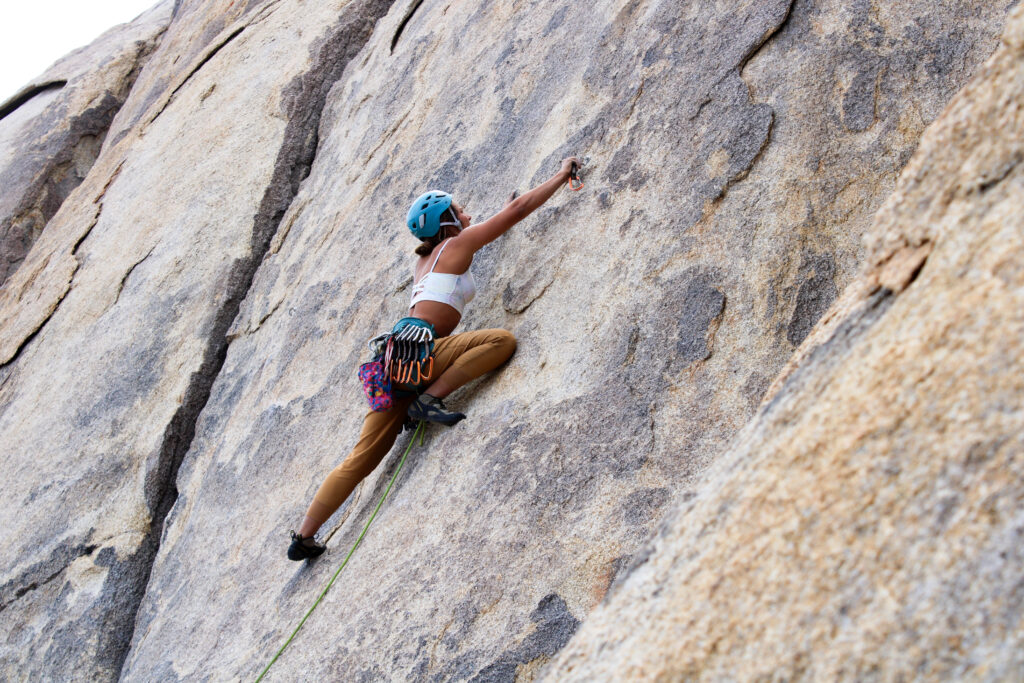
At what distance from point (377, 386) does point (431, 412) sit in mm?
328

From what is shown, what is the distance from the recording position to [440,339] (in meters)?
3.84

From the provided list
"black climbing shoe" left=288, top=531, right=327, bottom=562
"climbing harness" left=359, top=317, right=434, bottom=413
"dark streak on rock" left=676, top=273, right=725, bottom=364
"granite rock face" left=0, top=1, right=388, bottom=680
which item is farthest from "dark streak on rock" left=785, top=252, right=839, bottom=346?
"granite rock face" left=0, top=1, right=388, bottom=680

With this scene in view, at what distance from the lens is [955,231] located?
1.65 metres

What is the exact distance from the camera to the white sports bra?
3.97m

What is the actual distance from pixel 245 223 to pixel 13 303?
296cm

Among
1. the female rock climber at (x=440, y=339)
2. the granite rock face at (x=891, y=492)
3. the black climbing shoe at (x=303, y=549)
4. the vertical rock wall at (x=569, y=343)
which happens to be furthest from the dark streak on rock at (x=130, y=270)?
the granite rock face at (x=891, y=492)

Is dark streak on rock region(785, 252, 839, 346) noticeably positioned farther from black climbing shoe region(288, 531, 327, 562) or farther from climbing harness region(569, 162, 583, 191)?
black climbing shoe region(288, 531, 327, 562)

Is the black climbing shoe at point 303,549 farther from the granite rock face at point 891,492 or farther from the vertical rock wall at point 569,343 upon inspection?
the granite rock face at point 891,492

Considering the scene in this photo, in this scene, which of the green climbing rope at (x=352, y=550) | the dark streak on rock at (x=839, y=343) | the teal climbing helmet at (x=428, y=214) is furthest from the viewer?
the teal climbing helmet at (x=428, y=214)

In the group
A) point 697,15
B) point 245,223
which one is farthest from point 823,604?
point 245,223

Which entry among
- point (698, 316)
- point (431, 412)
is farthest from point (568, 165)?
point (431, 412)

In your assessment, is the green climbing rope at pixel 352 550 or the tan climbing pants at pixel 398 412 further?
the tan climbing pants at pixel 398 412

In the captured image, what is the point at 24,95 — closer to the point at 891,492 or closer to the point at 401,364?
the point at 401,364

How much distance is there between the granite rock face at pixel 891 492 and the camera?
134 centimetres
